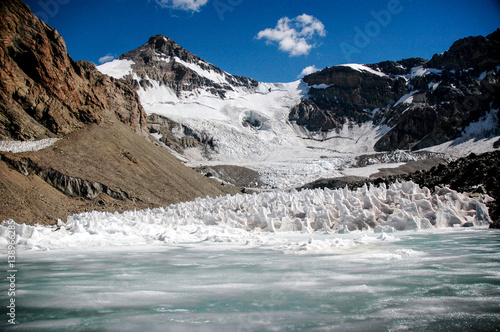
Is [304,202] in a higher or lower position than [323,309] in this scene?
higher

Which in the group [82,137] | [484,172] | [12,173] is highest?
[82,137]

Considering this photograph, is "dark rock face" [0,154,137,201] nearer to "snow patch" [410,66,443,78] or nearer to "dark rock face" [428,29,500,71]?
"dark rock face" [428,29,500,71]

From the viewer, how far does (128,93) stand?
51.1 metres

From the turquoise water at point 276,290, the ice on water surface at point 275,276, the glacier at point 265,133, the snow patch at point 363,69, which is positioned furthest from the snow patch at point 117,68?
the turquoise water at point 276,290

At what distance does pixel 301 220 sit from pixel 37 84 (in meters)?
25.3

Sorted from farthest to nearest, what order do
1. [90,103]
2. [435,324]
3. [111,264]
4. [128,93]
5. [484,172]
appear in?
[128,93] → [90,103] → [484,172] → [111,264] → [435,324]

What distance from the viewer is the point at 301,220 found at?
26.1 feet

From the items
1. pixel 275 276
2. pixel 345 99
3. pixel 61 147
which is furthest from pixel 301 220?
pixel 345 99

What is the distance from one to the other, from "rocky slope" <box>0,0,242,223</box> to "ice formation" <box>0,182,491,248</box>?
7.95 metres

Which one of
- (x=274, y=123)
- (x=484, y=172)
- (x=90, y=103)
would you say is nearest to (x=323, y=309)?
(x=484, y=172)

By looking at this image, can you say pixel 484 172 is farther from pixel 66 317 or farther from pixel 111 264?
pixel 66 317

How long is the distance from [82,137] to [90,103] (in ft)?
20.8

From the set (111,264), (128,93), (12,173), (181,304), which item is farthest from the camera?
(128,93)

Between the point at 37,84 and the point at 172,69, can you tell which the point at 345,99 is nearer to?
the point at 172,69
